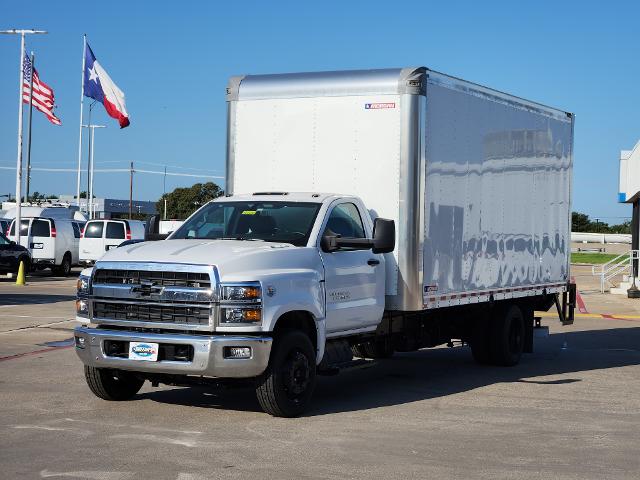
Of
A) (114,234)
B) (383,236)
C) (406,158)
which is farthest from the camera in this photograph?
(114,234)

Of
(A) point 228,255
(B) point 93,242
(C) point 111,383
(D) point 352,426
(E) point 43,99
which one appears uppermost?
(E) point 43,99

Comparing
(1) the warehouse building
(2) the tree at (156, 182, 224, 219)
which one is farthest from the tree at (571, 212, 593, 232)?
(1) the warehouse building

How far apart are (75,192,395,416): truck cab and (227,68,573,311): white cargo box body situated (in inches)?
27.6

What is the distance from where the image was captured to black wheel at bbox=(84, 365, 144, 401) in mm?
10453

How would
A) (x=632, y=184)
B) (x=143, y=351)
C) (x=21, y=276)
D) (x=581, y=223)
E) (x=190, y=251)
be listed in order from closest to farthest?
(x=143, y=351) < (x=190, y=251) < (x=21, y=276) < (x=632, y=184) < (x=581, y=223)

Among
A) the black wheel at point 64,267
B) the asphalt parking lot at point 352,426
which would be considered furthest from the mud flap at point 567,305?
the black wheel at point 64,267

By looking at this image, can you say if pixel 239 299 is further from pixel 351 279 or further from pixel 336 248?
pixel 351 279

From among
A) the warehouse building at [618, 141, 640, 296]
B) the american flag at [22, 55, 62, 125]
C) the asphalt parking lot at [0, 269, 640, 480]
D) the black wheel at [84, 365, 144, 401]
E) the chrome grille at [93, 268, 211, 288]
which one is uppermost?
the american flag at [22, 55, 62, 125]

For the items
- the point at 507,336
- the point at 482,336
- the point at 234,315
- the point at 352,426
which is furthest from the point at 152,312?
the point at 507,336

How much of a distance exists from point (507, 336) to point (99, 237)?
24972mm

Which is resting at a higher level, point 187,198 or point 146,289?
point 187,198

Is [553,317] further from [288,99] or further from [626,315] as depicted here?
[288,99]

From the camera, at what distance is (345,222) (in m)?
11.2

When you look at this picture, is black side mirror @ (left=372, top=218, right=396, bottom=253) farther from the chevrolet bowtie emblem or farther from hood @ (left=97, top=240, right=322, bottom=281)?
the chevrolet bowtie emblem
